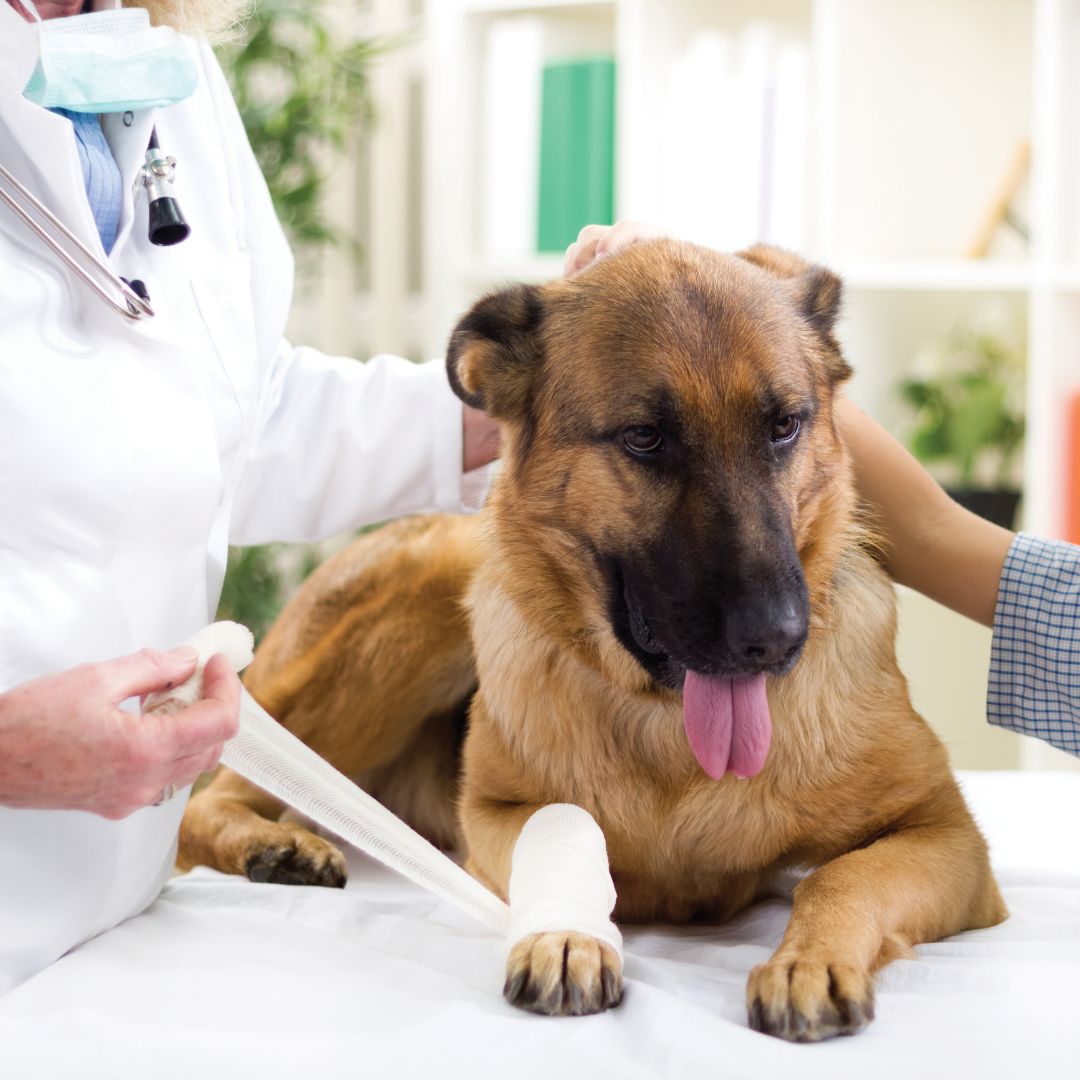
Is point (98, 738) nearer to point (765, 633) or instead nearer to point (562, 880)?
point (562, 880)

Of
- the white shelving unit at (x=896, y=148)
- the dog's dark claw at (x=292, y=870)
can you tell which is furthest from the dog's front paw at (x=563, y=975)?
the white shelving unit at (x=896, y=148)

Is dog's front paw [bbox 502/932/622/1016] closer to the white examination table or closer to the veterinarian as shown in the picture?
the white examination table

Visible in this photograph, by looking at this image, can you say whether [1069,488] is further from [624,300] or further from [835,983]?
[835,983]

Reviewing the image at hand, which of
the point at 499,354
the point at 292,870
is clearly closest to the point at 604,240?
the point at 499,354

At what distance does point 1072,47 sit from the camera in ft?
8.04

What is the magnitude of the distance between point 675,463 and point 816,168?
1759 millimetres

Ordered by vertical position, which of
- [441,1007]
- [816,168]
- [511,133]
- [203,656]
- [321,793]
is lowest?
[441,1007]

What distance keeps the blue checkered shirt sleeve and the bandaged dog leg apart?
484 mm

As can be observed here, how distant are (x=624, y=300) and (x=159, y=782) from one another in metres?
0.61

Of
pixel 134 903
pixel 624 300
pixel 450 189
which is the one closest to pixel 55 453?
pixel 134 903

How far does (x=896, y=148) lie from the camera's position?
2.83 meters

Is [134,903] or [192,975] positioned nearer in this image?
[192,975]

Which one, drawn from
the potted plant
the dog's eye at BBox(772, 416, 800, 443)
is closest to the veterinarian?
the dog's eye at BBox(772, 416, 800, 443)

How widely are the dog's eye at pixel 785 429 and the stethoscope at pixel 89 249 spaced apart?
55 cm
